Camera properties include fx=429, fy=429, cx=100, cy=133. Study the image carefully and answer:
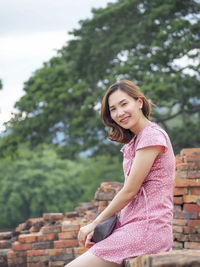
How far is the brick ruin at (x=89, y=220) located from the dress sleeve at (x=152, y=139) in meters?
0.62

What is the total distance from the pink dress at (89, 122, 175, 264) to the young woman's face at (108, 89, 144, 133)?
149 millimetres

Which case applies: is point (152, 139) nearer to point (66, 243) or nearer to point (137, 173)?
point (137, 173)

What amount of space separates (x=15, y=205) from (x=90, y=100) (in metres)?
14.6

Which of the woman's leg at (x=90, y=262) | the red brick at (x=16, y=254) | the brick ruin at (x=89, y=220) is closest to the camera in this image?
the brick ruin at (x=89, y=220)

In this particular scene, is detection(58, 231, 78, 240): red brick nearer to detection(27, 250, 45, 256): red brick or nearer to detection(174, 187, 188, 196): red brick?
detection(27, 250, 45, 256): red brick

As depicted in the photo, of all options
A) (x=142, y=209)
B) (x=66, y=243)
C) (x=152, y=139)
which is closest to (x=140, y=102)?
(x=152, y=139)

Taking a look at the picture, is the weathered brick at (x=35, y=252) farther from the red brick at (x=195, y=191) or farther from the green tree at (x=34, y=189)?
the green tree at (x=34, y=189)

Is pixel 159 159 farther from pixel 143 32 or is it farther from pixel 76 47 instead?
pixel 76 47

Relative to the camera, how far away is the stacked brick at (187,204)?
4977 mm

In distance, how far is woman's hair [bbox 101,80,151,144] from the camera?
104 inches

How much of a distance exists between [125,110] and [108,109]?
0.18 metres

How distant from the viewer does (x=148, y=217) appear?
2352mm

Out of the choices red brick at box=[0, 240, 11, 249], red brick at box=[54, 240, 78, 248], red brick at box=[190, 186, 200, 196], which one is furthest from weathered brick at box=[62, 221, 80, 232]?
red brick at box=[190, 186, 200, 196]

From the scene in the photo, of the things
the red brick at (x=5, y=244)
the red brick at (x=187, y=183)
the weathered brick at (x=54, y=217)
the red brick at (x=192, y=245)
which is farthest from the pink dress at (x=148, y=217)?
the red brick at (x=5, y=244)
